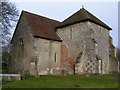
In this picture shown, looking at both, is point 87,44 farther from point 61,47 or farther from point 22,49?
point 22,49

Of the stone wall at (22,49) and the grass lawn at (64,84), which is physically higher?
the stone wall at (22,49)

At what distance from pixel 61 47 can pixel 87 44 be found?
506 centimetres

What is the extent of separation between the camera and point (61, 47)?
27.5 meters

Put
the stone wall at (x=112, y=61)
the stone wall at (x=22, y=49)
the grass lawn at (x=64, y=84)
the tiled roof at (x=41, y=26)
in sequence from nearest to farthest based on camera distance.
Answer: the grass lawn at (x=64, y=84), the stone wall at (x=22, y=49), the tiled roof at (x=41, y=26), the stone wall at (x=112, y=61)

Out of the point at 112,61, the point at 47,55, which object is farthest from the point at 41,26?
the point at 112,61

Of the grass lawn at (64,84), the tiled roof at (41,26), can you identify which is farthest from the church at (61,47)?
the grass lawn at (64,84)

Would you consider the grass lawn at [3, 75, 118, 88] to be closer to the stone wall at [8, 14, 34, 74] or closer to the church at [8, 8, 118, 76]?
the church at [8, 8, 118, 76]

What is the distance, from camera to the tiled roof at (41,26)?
80.8ft

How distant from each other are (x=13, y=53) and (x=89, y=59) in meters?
13.0

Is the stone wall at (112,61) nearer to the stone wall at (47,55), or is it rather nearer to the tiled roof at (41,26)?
the stone wall at (47,55)

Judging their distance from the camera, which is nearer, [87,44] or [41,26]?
[87,44]

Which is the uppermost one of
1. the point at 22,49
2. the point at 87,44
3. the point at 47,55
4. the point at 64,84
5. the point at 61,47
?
the point at 87,44

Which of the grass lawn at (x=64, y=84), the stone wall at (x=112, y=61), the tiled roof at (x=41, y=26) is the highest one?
the tiled roof at (x=41, y=26)

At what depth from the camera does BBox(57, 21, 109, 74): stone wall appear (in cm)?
2367
